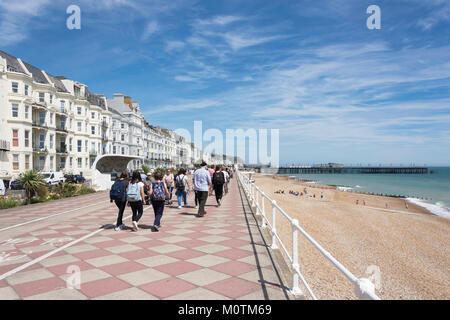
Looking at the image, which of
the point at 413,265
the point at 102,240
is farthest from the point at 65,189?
the point at 413,265

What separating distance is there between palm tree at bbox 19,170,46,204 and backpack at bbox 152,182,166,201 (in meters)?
11.2

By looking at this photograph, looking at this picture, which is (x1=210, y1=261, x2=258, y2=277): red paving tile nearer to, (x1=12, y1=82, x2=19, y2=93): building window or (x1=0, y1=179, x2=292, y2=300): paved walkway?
(x1=0, y1=179, x2=292, y2=300): paved walkway

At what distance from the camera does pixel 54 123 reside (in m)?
35.6

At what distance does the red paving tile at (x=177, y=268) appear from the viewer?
4.63 meters

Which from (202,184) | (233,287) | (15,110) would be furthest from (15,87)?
(233,287)

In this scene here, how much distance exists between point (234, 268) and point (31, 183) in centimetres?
1489

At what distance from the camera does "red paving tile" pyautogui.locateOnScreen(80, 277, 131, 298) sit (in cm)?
382

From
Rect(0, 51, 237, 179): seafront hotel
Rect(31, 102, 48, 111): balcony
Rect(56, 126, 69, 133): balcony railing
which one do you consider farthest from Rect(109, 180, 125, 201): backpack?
Rect(56, 126, 69, 133): balcony railing

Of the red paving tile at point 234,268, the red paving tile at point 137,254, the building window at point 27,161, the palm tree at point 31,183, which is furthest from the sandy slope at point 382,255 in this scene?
the building window at point 27,161

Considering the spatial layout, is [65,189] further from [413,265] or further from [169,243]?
[413,265]

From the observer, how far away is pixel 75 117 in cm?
4044
